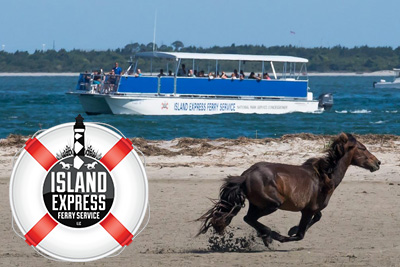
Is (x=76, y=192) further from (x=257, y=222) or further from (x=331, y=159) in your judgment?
(x=331, y=159)

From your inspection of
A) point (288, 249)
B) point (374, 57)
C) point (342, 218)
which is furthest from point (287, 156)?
point (374, 57)

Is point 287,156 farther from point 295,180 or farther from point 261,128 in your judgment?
point 261,128

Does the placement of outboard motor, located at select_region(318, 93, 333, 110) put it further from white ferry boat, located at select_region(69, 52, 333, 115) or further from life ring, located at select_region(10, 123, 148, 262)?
life ring, located at select_region(10, 123, 148, 262)

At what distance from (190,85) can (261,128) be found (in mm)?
5901

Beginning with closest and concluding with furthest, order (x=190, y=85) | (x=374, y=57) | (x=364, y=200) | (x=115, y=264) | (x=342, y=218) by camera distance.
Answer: (x=115, y=264) → (x=342, y=218) → (x=364, y=200) → (x=190, y=85) → (x=374, y=57)

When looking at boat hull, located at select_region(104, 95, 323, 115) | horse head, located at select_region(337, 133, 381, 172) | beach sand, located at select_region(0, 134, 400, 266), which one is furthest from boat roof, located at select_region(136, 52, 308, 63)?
horse head, located at select_region(337, 133, 381, 172)

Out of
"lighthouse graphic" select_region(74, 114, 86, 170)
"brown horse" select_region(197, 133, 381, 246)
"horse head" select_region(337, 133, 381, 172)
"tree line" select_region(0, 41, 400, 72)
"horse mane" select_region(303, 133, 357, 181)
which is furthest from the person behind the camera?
"tree line" select_region(0, 41, 400, 72)

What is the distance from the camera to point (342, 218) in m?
12.0

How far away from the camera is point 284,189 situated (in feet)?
31.2

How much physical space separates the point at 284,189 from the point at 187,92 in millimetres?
27514

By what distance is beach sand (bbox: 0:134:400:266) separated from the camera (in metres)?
9.23

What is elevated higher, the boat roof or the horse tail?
the boat roof

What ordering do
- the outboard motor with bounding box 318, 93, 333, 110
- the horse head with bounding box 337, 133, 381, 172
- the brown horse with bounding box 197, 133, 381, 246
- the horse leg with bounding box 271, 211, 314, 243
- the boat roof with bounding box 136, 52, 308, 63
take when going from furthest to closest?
1. the outboard motor with bounding box 318, 93, 333, 110
2. the boat roof with bounding box 136, 52, 308, 63
3. the horse head with bounding box 337, 133, 381, 172
4. the horse leg with bounding box 271, 211, 314, 243
5. the brown horse with bounding box 197, 133, 381, 246

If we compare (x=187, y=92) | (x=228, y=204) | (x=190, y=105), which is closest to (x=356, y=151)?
(x=228, y=204)
